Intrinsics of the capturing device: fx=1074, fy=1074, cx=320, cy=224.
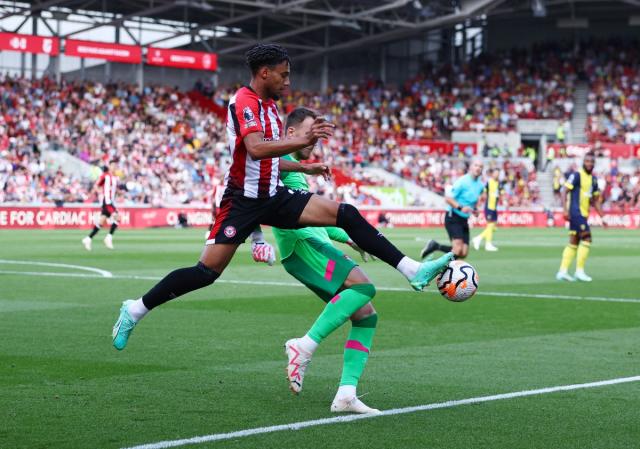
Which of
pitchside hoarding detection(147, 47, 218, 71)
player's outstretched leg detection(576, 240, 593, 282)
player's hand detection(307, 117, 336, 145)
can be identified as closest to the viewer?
player's hand detection(307, 117, 336, 145)

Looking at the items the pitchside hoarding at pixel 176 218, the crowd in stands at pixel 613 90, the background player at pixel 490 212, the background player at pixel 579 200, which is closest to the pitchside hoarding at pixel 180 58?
the pitchside hoarding at pixel 176 218

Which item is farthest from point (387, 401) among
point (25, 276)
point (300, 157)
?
point (25, 276)

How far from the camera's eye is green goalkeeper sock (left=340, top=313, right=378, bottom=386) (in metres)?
6.96

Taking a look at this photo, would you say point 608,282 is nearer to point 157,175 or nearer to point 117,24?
point 157,175

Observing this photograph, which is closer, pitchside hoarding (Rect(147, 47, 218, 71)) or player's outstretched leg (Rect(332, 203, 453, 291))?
player's outstretched leg (Rect(332, 203, 453, 291))

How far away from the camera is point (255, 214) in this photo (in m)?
7.07

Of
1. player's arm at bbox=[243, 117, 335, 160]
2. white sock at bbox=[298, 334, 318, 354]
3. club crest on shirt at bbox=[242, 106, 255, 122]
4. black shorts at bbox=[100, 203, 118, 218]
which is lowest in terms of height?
black shorts at bbox=[100, 203, 118, 218]

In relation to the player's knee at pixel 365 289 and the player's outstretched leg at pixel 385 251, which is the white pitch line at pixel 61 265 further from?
the player's outstretched leg at pixel 385 251

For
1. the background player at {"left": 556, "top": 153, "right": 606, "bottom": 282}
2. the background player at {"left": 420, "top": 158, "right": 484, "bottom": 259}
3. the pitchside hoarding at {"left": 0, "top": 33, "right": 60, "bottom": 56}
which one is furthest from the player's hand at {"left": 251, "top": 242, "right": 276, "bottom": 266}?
the pitchside hoarding at {"left": 0, "top": 33, "right": 60, "bottom": 56}

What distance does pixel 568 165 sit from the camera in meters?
57.4

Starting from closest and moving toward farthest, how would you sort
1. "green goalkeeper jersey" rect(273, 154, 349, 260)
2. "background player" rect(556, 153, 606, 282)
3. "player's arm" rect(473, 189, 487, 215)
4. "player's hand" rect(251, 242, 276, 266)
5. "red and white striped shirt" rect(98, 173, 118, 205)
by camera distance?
"green goalkeeper jersey" rect(273, 154, 349, 260) < "player's hand" rect(251, 242, 276, 266) < "background player" rect(556, 153, 606, 282) < "player's arm" rect(473, 189, 487, 215) < "red and white striped shirt" rect(98, 173, 118, 205)

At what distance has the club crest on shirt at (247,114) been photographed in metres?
6.97

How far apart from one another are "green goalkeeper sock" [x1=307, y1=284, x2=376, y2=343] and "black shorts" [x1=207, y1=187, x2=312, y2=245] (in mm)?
565

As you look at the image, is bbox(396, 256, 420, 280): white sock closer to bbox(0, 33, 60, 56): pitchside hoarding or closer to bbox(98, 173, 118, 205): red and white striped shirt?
bbox(98, 173, 118, 205): red and white striped shirt
